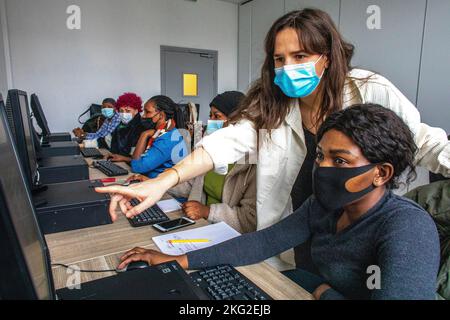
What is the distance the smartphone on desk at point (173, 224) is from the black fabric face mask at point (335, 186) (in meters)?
0.51

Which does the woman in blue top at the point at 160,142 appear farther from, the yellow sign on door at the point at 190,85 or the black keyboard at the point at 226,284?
the yellow sign on door at the point at 190,85

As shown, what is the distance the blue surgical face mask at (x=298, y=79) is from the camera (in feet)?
3.56

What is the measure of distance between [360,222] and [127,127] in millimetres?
2809

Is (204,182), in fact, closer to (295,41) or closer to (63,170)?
(63,170)

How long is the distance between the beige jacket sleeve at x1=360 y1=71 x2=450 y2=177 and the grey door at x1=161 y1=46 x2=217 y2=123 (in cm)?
446

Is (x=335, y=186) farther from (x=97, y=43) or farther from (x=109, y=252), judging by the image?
(x=97, y=43)

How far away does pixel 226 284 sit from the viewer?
762mm

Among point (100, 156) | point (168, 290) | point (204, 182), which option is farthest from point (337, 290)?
point (100, 156)

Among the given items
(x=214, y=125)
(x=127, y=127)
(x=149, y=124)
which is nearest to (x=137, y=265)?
(x=214, y=125)

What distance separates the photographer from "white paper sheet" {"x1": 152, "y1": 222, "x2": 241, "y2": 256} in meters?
1.00

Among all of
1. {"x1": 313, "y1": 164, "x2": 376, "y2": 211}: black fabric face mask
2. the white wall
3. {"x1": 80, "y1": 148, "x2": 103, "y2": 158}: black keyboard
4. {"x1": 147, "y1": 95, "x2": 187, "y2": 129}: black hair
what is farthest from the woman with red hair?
{"x1": 313, "y1": 164, "x2": 376, "y2": 211}: black fabric face mask

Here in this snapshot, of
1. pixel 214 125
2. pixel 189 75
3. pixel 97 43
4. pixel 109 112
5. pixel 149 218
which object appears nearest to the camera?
pixel 149 218
